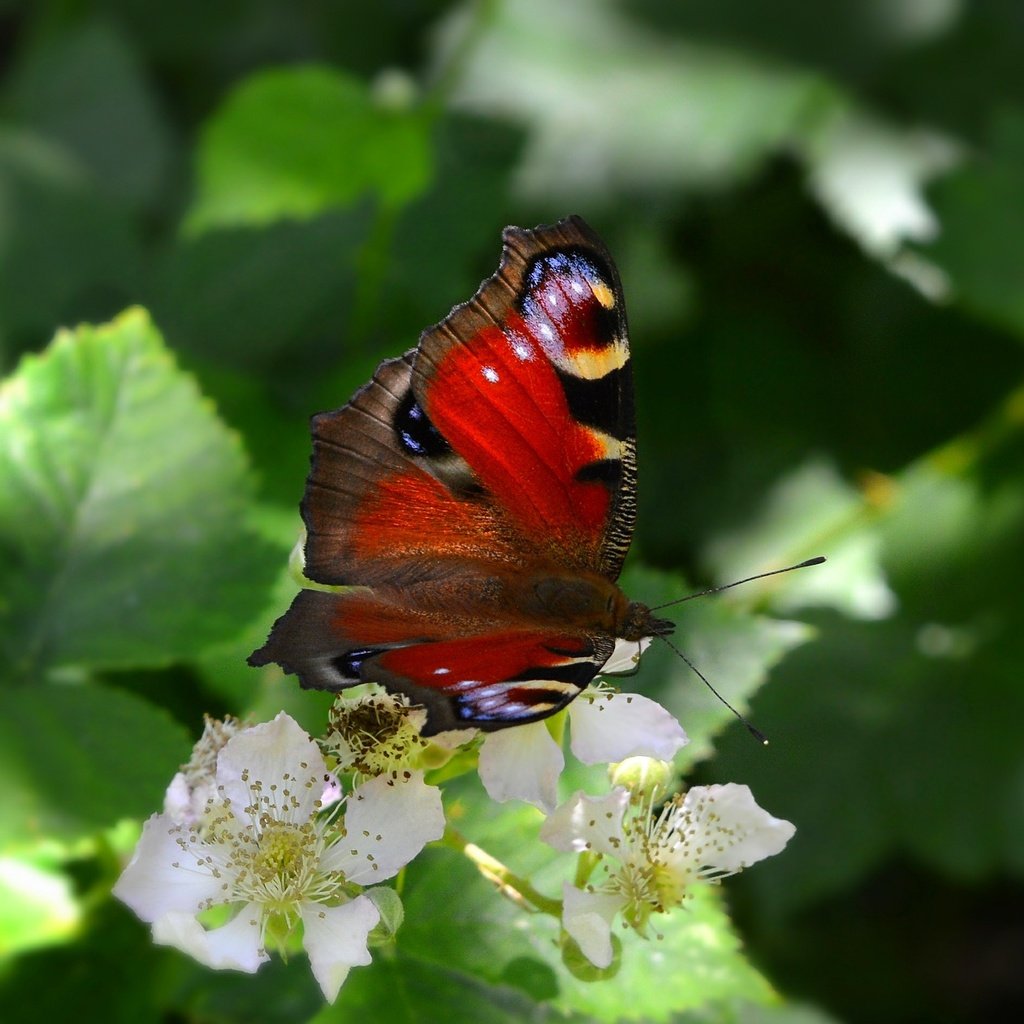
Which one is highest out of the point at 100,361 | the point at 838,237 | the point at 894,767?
the point at 100,361

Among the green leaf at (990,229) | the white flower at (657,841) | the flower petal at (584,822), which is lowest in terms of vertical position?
the green leaf at (990,229)

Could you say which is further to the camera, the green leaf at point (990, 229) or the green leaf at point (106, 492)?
the green leaf at point (990, 229)

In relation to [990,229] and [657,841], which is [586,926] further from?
[990,229]

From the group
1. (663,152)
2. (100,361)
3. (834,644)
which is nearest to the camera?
(100,361)

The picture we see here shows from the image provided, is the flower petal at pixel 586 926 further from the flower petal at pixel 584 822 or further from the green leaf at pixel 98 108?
the green leaf at pixel 98 108

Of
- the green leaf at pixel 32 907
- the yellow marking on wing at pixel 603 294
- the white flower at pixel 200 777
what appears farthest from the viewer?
the green leaf at pixel 32 907

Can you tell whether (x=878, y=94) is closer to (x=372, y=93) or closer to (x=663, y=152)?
(x=663, y=152)

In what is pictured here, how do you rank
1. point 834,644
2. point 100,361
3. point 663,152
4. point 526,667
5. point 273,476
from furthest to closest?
point 663,152 < point 834,644 < point 273,476 < point 100,361 < point 526,667

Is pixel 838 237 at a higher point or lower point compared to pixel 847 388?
higher

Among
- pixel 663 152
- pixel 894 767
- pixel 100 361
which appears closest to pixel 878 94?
pixel 663 152

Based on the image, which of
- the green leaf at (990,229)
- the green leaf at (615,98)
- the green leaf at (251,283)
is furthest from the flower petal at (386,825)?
the green leaf at (615,98)
